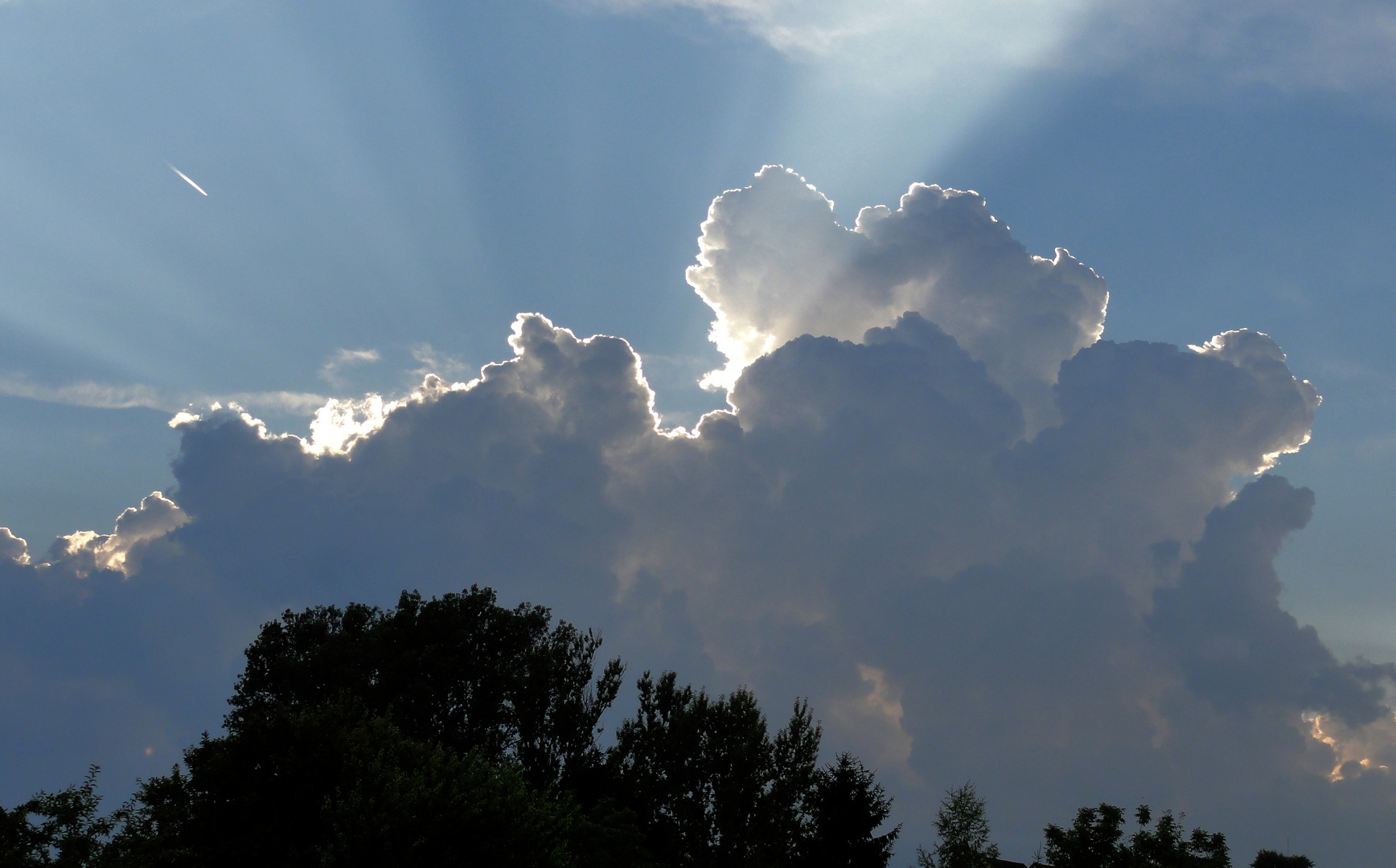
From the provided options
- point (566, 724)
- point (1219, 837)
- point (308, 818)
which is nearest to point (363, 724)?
point (308, 818)

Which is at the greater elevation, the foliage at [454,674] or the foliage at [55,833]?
the foliage at [454,674]

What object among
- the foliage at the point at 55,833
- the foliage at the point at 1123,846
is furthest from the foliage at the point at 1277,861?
the foliage at the point at 55,833

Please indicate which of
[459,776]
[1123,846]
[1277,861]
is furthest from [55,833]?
[1277,861]

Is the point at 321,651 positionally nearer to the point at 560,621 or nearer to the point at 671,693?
the point at 560,621

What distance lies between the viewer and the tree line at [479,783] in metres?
32.0

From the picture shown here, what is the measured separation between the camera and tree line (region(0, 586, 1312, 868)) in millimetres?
31953

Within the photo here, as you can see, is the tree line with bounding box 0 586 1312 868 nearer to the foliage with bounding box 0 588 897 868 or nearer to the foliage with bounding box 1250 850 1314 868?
the foliage with bounding box 0 588 897 868

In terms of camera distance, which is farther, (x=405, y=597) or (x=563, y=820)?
(x=405, y=597)

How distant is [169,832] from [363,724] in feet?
24.4

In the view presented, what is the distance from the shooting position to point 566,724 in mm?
58219

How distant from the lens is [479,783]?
34656 millimetres

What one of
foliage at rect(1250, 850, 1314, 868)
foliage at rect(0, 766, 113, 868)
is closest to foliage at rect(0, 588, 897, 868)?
foliage at rect(0, 766, 113, 868)

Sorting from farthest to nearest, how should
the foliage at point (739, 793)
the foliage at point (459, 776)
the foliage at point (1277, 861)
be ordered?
the foliage at point (1277, 861)
the foliage at point (739, 793)
the foliage at point (459, 776)

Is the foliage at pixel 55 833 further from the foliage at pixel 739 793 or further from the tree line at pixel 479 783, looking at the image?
the foliage at pixel 739 793
